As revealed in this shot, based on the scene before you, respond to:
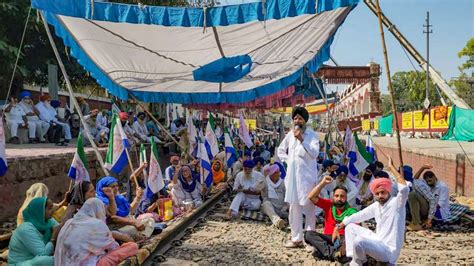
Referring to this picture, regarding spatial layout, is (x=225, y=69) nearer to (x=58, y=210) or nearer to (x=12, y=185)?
(x=58, y=210)

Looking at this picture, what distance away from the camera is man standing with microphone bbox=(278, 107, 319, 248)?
18.5 feet

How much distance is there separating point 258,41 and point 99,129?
693 centimetres

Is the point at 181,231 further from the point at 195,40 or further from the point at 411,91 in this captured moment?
the point at 411,91

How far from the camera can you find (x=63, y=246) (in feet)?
12.2

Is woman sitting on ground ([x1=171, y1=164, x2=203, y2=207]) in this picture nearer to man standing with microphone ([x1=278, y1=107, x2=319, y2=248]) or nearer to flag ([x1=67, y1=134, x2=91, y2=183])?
flag ([x1=67, y1=134, x2=91, y2=183])

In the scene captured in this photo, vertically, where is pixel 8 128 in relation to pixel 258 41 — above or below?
below

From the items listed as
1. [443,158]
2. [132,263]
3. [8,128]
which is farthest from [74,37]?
[443,158]

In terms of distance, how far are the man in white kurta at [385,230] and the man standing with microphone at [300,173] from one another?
1418mm

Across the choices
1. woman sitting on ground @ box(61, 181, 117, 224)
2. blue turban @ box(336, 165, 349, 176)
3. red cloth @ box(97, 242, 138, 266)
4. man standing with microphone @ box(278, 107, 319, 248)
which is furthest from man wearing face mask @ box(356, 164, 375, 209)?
woman sitting on ground @ box(61, 181, 117, 224)

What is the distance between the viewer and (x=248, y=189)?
797 cm

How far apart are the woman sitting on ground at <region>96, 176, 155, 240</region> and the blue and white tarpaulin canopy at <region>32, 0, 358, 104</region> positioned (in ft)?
7.31

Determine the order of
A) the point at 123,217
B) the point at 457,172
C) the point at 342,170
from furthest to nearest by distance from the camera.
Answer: the point at 457,172 < the point at 342,170 < the point at 123,217

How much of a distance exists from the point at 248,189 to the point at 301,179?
2338 mm

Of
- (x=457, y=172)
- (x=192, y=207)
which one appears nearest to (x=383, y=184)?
(x=192, y=207)
